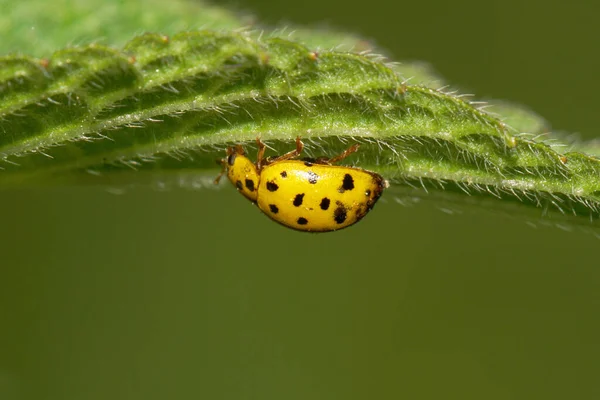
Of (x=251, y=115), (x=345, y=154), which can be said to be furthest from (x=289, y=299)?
(x=251, y=115)

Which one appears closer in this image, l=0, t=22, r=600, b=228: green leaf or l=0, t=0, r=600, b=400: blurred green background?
l=0, t=22, r=600, b=228: green leaf

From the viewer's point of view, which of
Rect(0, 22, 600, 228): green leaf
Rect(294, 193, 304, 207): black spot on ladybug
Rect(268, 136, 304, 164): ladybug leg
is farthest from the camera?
Rect(294, 193, 304, 207): black spot on ladybug

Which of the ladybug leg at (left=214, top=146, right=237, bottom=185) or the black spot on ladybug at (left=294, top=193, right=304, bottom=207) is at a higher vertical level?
the ladybug leg at (left=214, top=146, right=237, bottom=185)

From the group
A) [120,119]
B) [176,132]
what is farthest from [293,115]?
[120,119]

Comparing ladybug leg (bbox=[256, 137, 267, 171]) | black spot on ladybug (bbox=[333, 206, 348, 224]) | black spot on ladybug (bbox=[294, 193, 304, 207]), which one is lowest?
black spot on ladybug (bbox=[333, 206, 348, 224])

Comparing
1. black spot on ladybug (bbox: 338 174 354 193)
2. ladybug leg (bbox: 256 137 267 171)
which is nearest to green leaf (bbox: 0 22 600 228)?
ladybug leg (bbox: 256 137 267 171)

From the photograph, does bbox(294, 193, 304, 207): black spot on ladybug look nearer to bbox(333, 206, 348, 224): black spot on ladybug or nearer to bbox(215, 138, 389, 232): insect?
bbox(215, 138, 389, 232): insect

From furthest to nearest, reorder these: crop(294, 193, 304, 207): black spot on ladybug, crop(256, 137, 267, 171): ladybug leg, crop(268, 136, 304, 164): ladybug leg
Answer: crop(294, 193, 304, 207): black spot on ladybug, crop(256, 137, 267, 171): ladybug leg, crop(268, 136, 304, 164): ladybug leg
